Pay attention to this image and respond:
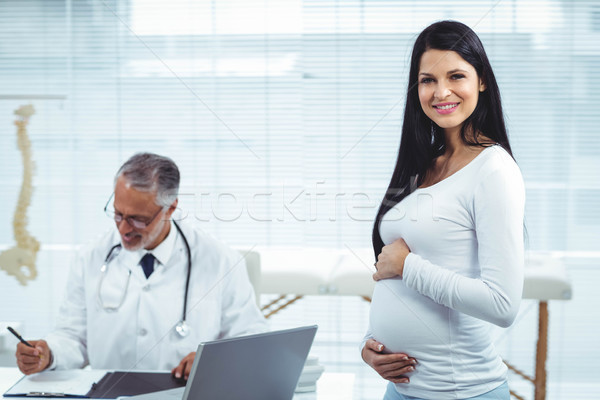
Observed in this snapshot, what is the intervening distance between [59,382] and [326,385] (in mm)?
552

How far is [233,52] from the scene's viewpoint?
290 centimetres

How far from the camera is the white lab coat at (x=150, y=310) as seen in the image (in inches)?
63.7

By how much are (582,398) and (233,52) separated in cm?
219

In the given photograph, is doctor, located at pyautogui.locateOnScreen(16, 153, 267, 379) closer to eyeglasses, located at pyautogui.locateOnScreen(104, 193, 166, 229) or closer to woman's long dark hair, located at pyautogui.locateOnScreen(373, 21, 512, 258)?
eyeglasses, located at pyautogui.locateOnScreen(104, 193, 166, 229)

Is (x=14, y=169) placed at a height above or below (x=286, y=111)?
below

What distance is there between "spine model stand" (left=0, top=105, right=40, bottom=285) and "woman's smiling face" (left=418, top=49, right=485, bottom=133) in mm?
2154

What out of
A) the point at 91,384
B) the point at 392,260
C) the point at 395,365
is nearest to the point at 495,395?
the point at 395,365

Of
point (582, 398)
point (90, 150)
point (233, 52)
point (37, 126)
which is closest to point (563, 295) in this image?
point (582, 398)

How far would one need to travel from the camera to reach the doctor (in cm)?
160

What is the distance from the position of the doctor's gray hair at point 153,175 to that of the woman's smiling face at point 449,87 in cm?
77

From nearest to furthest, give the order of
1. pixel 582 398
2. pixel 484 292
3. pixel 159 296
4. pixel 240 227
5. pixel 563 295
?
pixel 484 292, pixel 159 296, pixel 563 295, pixel 582 398, pixel 240 227

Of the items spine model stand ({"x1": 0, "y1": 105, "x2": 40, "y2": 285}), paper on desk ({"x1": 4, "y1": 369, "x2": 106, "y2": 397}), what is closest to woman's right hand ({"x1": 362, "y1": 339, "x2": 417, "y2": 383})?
paper on desk ({"x1": 4, "y1": 369, "x2": 106, "y2": 397})

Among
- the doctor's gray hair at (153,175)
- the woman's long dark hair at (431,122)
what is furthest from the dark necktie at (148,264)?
the woman's long dark hair at (431,122)

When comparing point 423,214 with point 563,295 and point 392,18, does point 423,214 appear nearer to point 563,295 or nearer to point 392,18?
point 563,295
